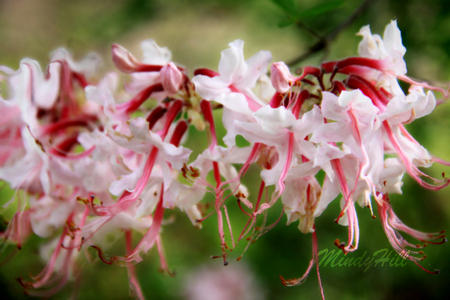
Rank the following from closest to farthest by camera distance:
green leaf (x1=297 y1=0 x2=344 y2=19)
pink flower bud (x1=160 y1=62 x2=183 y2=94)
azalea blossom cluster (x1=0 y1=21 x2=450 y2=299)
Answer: azalea blossom cluster (x1=0 y1=21 x2=450 y2=299) → pink flower bud (x1=160 y1=62 x2=183 y2=94) → green leaf (x1=297 y1=0 x2=344 y2=19)

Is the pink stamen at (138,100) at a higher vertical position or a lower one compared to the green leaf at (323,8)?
lower

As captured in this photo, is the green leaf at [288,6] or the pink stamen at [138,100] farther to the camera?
the green leaf at [288,6]

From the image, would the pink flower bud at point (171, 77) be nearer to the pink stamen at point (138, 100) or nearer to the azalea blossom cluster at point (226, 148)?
the azalea blossom cluster at point (226, 148)

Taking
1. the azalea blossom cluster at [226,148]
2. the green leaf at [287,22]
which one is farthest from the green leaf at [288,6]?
the azalea blossom cluster at [226,148]

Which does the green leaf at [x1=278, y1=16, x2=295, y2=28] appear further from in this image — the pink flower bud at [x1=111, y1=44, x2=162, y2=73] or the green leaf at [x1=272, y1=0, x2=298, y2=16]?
the pink flower bud at [x1=111, y1=44, x2=162, y2=73]

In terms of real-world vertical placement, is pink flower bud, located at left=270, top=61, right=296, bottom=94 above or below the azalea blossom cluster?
above

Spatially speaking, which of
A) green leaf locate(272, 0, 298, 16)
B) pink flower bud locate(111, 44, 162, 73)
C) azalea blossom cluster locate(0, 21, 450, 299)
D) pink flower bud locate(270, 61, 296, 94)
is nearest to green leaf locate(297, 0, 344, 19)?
green leaf locate(272, 0, 298, 16)

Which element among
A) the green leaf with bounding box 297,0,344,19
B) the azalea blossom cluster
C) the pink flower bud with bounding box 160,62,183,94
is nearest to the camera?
the azalea blossom cluster

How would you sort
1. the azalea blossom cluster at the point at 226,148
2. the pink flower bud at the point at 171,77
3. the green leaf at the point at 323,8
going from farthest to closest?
the green leaf at the point at 323,8, the pink flower bud at the point at 171,77, the azalea blossom cluster at the point at 226,148

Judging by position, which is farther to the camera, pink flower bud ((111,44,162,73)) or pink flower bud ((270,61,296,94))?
pink flower bud ((111,44,162,73))
